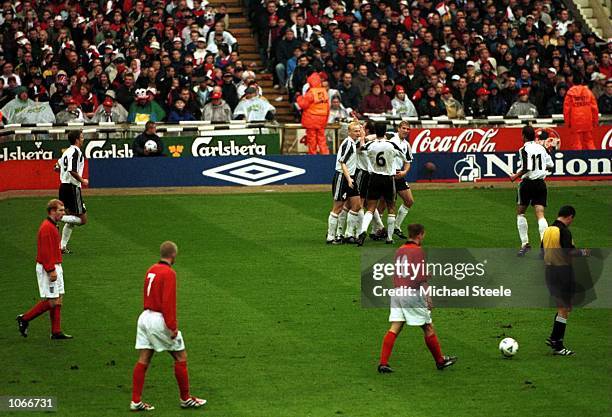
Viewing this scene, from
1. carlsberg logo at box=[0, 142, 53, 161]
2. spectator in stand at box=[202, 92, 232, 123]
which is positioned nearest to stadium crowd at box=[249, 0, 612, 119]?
spectator in stand at box=[202, 92, 232, 123]

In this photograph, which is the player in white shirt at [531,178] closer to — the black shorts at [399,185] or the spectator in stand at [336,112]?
the black shorts at [399,185]

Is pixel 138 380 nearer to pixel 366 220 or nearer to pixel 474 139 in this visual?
pixel 366 220

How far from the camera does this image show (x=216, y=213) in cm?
2648

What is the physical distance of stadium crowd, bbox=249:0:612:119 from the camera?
109ft

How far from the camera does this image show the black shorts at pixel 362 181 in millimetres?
22297

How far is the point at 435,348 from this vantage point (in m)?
14.0

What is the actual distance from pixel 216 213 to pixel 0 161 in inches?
247

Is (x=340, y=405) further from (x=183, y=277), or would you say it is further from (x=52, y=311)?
(x=183, y=277)

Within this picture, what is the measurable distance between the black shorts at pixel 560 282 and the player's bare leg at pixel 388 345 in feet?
6.94

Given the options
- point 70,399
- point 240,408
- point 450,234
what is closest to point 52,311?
point 70,399

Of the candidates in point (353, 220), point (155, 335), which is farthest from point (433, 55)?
point (155, 335)

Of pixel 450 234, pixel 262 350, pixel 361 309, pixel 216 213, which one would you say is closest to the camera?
pixel 262 350

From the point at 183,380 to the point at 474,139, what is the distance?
20194mm

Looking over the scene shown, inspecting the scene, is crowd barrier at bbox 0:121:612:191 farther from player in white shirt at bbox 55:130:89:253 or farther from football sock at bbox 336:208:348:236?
player in white shirt at bbox 55:130:89:253
